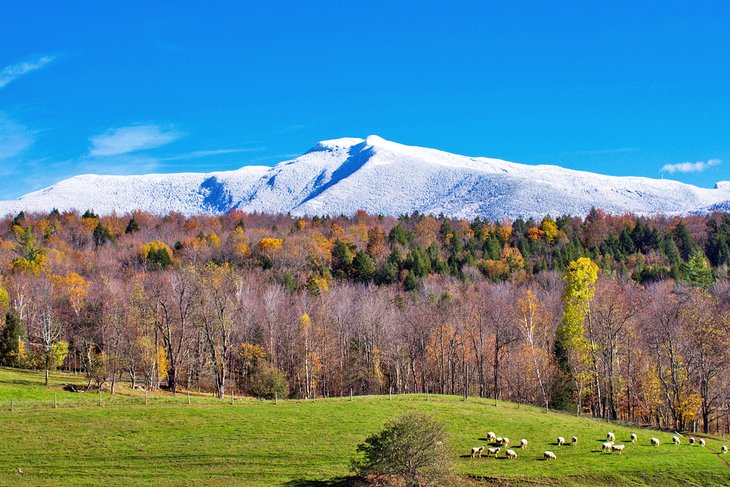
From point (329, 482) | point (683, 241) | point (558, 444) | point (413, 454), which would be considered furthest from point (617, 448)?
point (683, 241)

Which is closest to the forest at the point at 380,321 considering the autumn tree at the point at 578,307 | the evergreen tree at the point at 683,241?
the autumn tree at the point at 578,307

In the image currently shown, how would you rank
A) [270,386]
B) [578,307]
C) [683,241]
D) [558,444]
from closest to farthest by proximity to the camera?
[558,444], [578,307], [270,386], [683,241]

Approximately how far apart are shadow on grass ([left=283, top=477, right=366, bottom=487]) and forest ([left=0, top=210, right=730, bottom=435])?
29007 millimetres

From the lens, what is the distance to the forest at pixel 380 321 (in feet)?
233

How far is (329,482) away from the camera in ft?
135

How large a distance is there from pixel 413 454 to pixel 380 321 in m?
54.7

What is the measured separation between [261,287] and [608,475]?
86055mm

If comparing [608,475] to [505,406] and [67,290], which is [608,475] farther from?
[67,290]

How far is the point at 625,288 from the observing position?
94062mm

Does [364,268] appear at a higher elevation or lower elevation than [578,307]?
higher

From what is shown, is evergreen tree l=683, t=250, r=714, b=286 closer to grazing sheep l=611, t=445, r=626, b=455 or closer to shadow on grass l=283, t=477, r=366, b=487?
grazing sheep l=611, t=445, r=626, b=455

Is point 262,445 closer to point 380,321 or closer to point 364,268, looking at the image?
point 380,321

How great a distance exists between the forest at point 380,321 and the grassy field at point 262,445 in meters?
12.8

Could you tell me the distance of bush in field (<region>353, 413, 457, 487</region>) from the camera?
3941 cm
